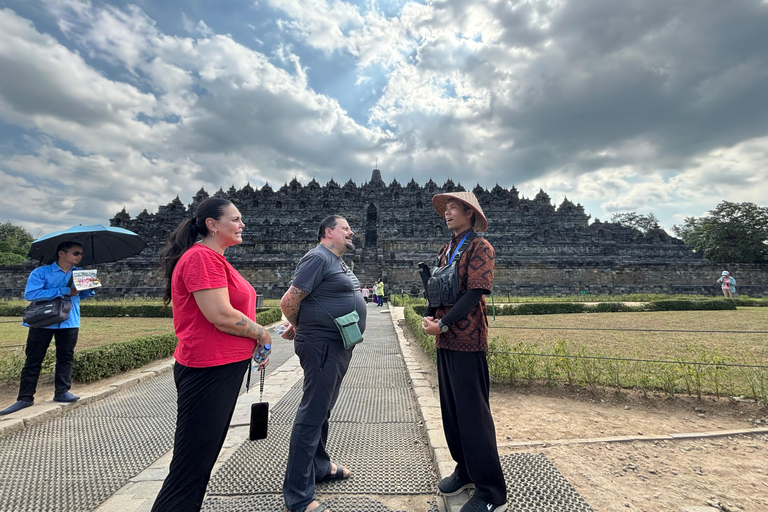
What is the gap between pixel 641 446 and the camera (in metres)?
3.06

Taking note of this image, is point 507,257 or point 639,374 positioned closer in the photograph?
point 639,374

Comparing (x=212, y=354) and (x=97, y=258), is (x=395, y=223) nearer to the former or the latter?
(x=97, y=258)

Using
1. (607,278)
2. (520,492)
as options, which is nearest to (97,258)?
(520,492)

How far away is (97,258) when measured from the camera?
193 inches

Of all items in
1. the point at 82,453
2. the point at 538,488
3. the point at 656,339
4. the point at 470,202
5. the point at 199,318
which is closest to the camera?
the point at 199,318

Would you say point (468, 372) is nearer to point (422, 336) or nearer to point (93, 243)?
point (422, 336)

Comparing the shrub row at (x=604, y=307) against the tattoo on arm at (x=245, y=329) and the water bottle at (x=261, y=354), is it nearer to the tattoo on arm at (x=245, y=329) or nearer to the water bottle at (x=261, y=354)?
the water bottle at (x=261, y=354)

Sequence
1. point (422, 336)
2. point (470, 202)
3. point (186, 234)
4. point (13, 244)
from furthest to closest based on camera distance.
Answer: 1. point (13, 244)
2. point (422, 336)
3. point (470, 202)
4. point (186, 234)

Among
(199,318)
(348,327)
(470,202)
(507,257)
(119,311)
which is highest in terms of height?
(507,257)

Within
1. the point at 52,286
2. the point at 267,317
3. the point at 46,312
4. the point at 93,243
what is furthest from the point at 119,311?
the point at 46,312

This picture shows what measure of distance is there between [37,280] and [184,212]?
4697cm

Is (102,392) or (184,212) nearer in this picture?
(102,392)

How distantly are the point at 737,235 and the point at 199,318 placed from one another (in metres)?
51.1

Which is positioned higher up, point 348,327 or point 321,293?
point 321,293
